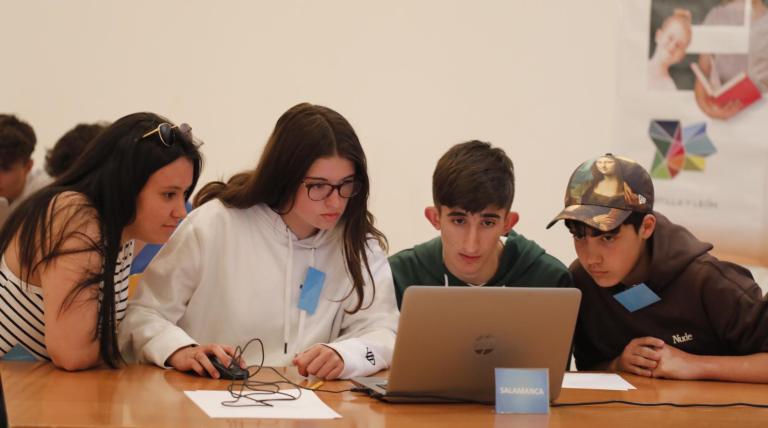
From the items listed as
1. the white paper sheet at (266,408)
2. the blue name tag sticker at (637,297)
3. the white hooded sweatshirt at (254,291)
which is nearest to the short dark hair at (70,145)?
the white hooded sweatshirt at (254,291)

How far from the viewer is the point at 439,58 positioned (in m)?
3.75

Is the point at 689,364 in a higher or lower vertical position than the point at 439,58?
lower

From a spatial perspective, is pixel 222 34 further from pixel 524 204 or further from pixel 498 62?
pixel 524 204

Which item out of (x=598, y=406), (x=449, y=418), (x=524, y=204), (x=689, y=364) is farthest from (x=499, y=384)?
(x=524, y=204)

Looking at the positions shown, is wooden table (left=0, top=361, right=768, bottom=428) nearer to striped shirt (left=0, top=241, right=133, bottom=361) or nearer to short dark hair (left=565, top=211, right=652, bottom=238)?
striped shirt (left=0, top=241, right=133, bottom=361)

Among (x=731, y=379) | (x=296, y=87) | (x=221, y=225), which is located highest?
(x=296, y=87)

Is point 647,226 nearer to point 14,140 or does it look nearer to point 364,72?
point 364,72

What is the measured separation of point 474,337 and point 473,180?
33.3 inches

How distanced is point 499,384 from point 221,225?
37.7 inches

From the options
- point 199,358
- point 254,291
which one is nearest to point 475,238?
point 254,291

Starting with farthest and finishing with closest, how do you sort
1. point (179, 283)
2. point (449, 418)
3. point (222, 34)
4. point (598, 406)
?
point (222, 34), point (179, 283), point (598, 406), point (449, 418)

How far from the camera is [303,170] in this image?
2.45 meters

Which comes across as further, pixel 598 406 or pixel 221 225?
pixel 221 225

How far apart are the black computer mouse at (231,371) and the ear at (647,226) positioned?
1117 mm
